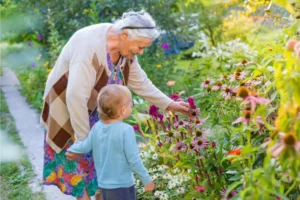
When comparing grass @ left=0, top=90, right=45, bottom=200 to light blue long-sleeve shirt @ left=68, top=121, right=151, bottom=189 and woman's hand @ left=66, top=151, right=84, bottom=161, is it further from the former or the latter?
light blue long-sleeve shirt @ left=68, top=121, right=151, bottom=189

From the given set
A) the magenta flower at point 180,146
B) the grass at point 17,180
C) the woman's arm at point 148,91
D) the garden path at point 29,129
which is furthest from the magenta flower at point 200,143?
the grass at point 17,180

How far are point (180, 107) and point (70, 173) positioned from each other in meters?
0.75

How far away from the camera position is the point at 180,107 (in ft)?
11.2

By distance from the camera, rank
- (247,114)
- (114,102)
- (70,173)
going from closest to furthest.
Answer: (247,114) < (114,102) < (70,173)

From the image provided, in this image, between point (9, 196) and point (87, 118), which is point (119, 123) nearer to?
point (87, 118)

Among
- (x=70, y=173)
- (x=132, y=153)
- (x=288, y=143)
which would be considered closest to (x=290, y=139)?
(x=288, y=143)

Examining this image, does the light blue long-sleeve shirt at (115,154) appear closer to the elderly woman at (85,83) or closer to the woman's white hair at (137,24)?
the elderly woman at (85,83)

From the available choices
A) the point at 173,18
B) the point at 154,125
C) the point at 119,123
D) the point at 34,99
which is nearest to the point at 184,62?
the point at 173,18

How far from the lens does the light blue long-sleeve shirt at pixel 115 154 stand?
9.23 ft

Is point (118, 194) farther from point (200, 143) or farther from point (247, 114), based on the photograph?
point (247, 114)

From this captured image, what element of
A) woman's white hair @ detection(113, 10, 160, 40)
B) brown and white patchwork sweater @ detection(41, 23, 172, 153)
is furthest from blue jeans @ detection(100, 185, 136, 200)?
woman's white hair @ detection(113, 10, 160, 40)

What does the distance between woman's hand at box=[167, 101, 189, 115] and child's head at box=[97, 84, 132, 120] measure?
2.02 feet

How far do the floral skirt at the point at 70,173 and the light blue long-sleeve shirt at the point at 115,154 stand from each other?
35 centimetres

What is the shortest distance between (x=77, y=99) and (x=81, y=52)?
24 cm
